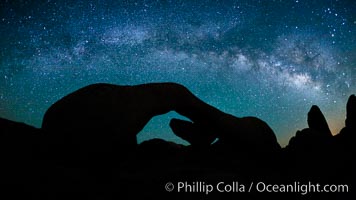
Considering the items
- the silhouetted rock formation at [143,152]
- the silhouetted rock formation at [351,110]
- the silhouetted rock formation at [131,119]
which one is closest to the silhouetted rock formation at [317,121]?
the silhouetted rock formation at [351,110]

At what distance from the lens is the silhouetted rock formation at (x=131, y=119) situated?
20.4ft

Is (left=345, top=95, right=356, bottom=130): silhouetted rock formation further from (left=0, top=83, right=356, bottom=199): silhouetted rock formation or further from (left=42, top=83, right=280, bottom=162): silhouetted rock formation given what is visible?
(left=42, top=83, right=280, bottom=162): silhouetted rock formation

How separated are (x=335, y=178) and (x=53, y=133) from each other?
6.48m

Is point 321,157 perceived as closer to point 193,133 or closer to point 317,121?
point 193,133

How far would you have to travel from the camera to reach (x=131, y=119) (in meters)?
6.74

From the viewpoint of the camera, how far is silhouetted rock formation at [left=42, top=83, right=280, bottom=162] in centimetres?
622

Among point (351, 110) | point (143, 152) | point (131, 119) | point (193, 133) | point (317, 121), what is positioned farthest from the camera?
point (317, 121)

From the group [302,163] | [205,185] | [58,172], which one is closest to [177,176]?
[205,185]

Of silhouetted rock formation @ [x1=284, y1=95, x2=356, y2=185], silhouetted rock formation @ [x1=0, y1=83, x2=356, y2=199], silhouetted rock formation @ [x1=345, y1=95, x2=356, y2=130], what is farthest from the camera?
silhouetted rock formation @ [x1=345, y1=95, x2=356, y2=130]

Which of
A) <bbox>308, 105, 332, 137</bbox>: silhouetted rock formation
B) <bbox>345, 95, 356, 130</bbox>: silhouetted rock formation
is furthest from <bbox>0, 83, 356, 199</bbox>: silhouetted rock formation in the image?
<bbox>308, 105, 332, 137</bbox>: silhouetted rock formation

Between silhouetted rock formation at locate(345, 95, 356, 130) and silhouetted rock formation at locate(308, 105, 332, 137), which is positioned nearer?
silhouetted rock formation at locate(345, 95, 356, 130)

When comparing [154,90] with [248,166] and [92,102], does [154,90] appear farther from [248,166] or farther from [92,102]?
[248,166]

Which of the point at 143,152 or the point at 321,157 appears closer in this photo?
the point at 321,157

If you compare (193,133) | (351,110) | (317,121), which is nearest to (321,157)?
(193,133)
